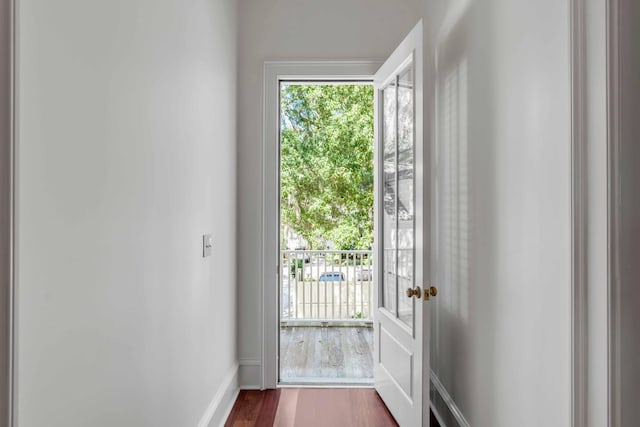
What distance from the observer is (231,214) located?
9.07 ft

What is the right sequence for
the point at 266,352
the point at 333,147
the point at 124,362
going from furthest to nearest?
the point at 333,147, the point at 266,352, the point at 124,362

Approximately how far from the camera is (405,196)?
2.41m

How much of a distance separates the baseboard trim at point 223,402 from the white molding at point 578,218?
1.67 meters

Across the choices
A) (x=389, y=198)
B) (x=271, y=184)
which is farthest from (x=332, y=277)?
(x=389, y=198)

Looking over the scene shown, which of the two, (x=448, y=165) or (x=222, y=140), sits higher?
(x=222, y=140)

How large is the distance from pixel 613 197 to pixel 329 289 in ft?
12.8

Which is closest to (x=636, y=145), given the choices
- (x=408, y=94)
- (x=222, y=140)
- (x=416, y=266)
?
(x=416, y=266)

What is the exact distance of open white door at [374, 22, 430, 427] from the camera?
2105 mm

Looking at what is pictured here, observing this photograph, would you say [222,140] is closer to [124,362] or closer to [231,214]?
[231,214]

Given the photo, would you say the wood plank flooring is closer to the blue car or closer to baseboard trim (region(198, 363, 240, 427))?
baseboard trim (region(198, 363, 240, 427))

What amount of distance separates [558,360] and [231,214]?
199 centimetres

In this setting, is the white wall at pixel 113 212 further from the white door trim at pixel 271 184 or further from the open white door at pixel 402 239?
the open white door at pixel 402 239

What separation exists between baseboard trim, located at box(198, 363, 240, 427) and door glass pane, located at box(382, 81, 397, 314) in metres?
1.08
